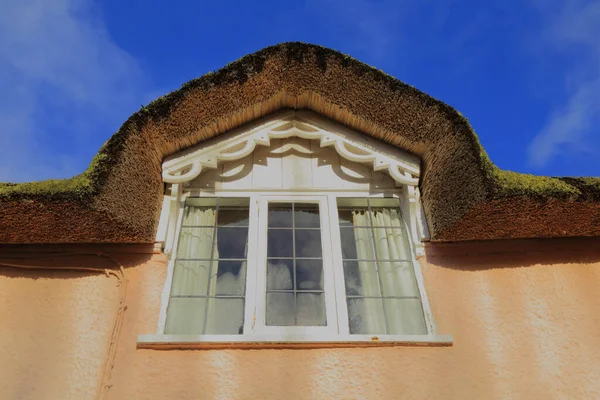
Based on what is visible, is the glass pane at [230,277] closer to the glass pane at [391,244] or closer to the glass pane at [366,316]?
the glass pane at [366,316]

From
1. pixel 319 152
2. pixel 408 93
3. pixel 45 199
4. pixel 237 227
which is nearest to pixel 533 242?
pixel 408 93

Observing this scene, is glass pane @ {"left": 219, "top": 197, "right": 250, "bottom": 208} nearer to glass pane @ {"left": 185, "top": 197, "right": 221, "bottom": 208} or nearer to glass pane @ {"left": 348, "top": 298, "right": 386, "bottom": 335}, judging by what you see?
glass pane @ {"left": 185, "top": 197, "right": 221, "bottom": 208}

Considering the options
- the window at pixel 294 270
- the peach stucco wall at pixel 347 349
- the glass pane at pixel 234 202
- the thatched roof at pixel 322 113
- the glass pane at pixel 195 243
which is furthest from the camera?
the glass pane at pixel 234 202

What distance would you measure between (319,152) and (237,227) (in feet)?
3.55

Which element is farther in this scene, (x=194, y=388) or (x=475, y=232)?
(x=475, y=232)

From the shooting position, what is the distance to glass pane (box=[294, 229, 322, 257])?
4020 millimetres

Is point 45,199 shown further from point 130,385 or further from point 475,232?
point 475,232

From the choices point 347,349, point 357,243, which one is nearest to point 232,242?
point 357,243

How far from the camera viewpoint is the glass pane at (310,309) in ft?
11.9

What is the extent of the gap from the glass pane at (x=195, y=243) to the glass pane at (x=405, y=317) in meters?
1.54

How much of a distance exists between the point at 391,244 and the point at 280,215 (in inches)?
39.7

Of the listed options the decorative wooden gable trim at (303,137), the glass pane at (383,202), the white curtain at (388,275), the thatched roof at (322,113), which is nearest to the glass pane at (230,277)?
the decorative wooden gable trim at (303,137)

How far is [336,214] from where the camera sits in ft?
13.5

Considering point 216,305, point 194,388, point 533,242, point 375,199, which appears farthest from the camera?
point 375,199
